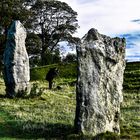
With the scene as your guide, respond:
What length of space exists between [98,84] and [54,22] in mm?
87720

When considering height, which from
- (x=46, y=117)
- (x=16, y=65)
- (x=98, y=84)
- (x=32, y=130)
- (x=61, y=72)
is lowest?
(x=32, y=130)

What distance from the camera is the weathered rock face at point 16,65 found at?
40844 millimetres

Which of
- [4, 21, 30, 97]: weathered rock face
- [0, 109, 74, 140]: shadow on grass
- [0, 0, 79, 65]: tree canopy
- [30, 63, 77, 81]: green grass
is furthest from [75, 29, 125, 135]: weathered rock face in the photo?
[0, 0, 79, 65]: tree canopy

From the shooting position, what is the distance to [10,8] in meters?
85.1

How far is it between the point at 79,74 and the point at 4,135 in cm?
434

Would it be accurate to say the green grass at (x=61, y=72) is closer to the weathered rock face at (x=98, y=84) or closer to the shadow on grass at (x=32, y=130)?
the shadow on grass at (x=32, y=130)

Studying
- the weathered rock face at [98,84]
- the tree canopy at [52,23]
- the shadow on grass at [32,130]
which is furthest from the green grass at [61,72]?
the weathered rock face at [98,84]

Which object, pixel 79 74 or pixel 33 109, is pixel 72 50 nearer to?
pixel 33 109

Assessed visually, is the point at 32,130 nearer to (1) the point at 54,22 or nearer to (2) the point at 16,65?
(2) the point at 16,65

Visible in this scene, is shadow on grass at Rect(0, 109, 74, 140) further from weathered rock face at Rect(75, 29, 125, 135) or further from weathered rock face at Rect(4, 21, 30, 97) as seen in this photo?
weathered rock face at Rect(4, 21, 30, 97)

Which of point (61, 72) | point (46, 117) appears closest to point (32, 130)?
point (46, 117)

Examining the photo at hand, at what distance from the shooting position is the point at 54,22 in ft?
373

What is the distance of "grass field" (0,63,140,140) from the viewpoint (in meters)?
26.4

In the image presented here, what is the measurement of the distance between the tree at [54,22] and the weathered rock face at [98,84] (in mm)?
82868
